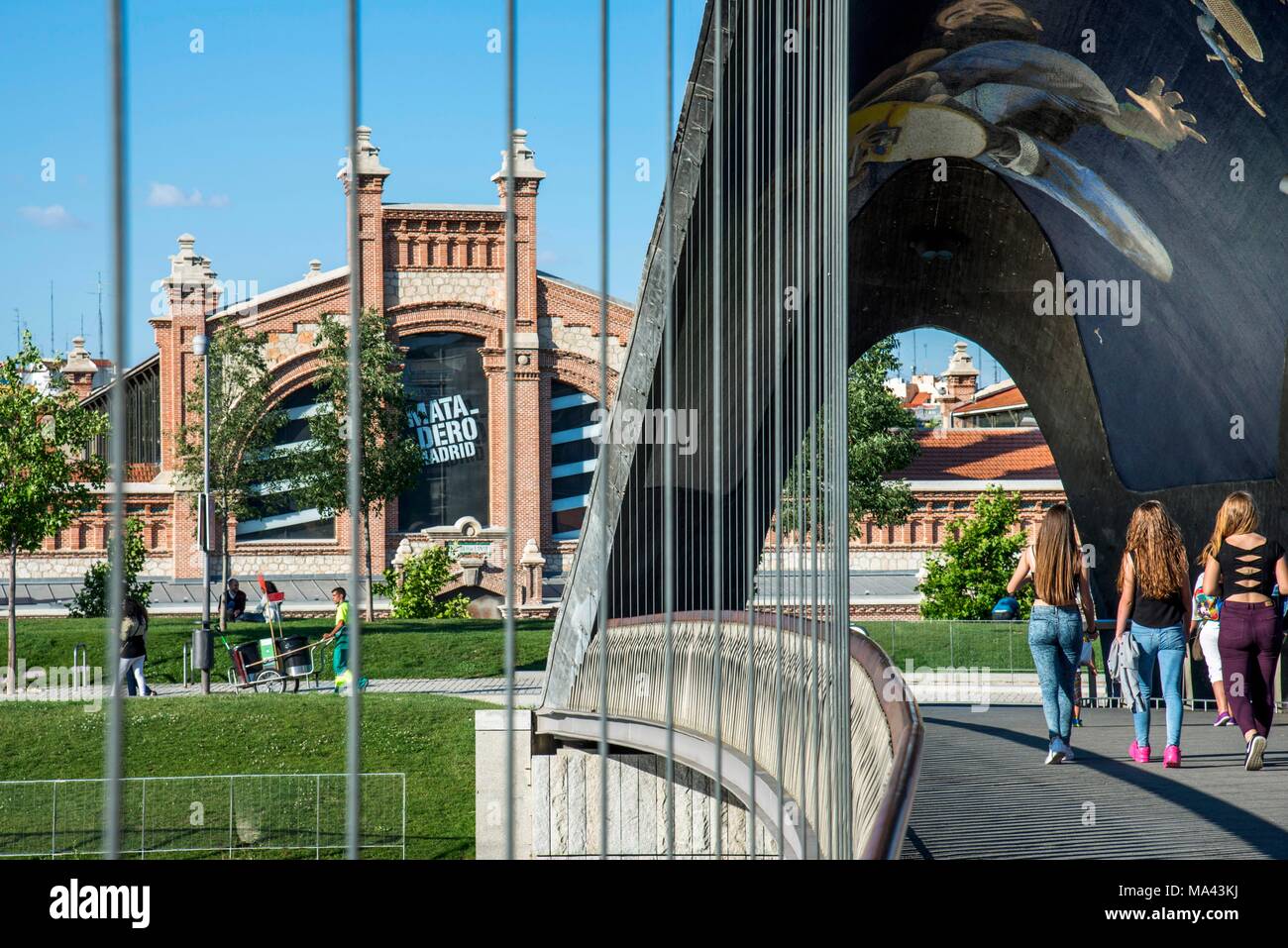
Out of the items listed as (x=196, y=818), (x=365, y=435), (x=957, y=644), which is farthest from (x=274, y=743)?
(x=365, y=435)

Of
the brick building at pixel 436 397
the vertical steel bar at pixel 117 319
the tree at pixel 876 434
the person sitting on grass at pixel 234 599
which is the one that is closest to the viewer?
the vertical steel bar at pixel 117 319

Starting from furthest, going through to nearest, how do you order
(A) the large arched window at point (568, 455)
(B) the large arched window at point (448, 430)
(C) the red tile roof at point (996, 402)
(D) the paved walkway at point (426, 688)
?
(C) the red tile roof at point (996, 402), (A) the large arched window at point (568, 455), (B) the large arched window at point (448, 430), (D) the paved walkway at point (426, 688)

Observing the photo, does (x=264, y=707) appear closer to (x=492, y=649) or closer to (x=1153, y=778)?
(x=492, y=649)

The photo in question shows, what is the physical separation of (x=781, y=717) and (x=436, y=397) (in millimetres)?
31292

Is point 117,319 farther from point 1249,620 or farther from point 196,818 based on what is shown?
point 196,818

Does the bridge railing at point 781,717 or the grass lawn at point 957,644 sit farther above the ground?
the bridge railing at point 781,717

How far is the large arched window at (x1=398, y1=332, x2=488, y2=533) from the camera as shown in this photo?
115 feet

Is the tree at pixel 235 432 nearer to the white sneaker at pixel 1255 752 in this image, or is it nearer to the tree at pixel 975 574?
the tree at pixel 975 574

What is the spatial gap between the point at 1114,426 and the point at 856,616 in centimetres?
1462

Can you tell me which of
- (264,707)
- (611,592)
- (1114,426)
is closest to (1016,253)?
(1114,426)

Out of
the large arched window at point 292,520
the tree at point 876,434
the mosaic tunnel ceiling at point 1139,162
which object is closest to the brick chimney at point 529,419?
the large arched window at point 292,520

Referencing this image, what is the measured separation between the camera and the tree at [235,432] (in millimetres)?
24922

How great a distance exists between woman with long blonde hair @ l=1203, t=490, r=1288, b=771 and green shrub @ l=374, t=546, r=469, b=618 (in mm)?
23149

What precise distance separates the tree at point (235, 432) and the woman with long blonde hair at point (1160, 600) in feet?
64.0
